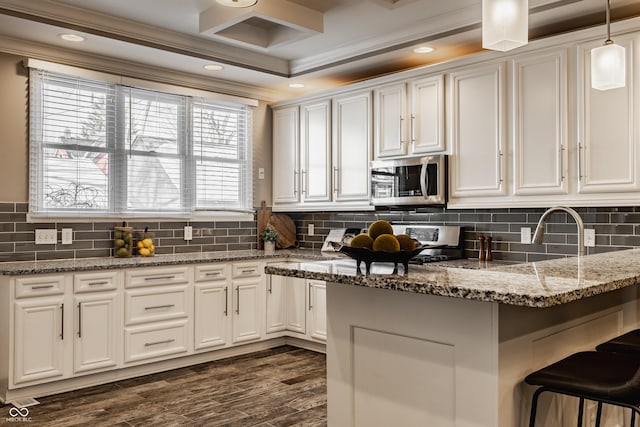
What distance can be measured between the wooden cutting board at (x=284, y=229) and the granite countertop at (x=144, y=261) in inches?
6.7

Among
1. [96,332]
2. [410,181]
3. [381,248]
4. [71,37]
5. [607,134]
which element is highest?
[71,37]

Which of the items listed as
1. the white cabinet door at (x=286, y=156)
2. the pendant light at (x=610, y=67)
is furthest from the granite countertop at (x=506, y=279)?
the white cabinet door at (x=286, y=156)

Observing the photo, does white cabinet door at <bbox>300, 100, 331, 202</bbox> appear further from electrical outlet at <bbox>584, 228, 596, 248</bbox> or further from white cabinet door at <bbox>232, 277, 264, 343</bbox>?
electrical outlet at <bbox>584, 228, 596, 248</bbox>

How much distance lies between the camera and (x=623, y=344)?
225cm

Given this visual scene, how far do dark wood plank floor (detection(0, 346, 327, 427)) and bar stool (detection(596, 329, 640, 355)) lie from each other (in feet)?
5.51

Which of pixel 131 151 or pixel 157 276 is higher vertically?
pixel 131 151

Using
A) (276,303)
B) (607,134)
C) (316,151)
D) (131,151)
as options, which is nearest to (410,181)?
(316,151)

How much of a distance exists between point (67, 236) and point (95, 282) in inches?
22.8

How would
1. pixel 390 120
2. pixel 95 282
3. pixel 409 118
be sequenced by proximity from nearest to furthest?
pixel 95 282, pixel 409 118, pixel 390 120

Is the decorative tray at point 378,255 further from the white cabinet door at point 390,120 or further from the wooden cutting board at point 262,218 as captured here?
the wooden cutting board at point 262,218

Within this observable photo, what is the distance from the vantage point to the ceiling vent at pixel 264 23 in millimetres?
3682

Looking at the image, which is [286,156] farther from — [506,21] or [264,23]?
[506,21]

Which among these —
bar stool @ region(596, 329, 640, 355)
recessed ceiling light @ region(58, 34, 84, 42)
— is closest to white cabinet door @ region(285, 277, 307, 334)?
recessed ceiling light @ region(58, 34, 84, 42)

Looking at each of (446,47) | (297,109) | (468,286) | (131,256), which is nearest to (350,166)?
(297,109)
